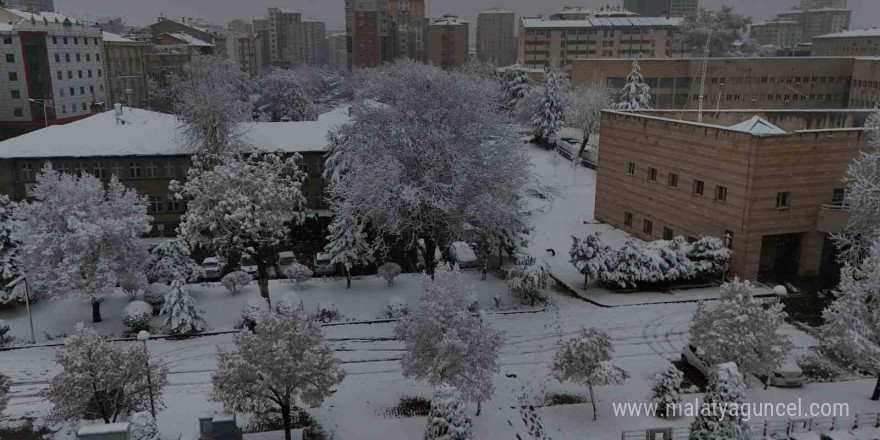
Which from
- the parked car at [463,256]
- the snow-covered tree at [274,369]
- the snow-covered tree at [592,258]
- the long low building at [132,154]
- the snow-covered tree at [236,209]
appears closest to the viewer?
the snow-covered tree at [274,369]

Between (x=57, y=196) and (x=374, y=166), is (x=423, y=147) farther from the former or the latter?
(x=57, y=196)

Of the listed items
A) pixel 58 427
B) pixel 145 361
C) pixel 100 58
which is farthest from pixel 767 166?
pixel 100 58

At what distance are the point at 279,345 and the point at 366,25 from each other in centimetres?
15428

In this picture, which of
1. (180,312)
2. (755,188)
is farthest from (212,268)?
(755,188)

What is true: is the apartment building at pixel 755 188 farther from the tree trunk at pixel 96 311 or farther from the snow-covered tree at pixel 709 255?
the tree trunk at pixel 96 311

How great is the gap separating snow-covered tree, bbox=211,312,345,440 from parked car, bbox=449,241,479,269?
58.8ft

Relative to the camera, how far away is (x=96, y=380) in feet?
58.7

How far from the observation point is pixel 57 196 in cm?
2752

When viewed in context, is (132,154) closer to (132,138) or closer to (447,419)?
(132,138)

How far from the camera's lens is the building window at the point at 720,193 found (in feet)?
107

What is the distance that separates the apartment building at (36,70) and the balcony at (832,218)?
73562 mm

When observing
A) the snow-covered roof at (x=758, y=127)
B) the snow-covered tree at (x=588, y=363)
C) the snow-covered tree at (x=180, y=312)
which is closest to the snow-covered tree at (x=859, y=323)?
the snow-covered tree at (x=588, y=363)

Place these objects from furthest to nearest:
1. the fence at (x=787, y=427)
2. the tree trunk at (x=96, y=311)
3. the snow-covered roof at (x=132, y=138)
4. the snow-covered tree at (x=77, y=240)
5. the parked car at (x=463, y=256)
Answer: the snow-covered roof at (x=132, y=138)
the parked car at (x=463, y=256)
the tree trunk at (x=96, y=311)
the snow-covered tree at (x=77, y=240)
the fence at (x=787, y=427)

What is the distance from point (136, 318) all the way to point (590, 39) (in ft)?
386
